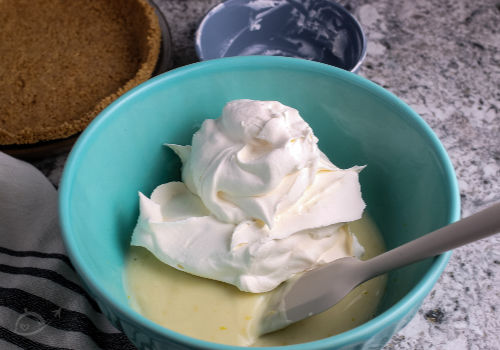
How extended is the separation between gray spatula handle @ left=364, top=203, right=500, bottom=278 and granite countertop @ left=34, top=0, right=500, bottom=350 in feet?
0.76

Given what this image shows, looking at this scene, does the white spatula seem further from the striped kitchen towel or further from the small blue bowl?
the small blue bowl

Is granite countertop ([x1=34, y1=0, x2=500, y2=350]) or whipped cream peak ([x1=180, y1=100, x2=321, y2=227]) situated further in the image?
granite countertop ([x1=34, y1=0, x2=500, y2=350])

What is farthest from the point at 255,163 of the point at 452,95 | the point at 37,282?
the point at 452,95

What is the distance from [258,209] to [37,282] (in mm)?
408

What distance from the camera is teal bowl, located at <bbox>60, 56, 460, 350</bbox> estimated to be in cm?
69

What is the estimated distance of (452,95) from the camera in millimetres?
1175

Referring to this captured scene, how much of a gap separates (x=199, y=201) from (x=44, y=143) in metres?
0.40

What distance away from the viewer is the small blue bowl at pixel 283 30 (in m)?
1.21

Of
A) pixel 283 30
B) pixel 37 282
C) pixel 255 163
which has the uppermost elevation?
pixel 255 163

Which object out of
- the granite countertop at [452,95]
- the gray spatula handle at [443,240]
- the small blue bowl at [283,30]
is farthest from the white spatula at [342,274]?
the small blue bowl at [283,30]

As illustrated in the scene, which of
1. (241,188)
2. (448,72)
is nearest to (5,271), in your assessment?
(241,188)

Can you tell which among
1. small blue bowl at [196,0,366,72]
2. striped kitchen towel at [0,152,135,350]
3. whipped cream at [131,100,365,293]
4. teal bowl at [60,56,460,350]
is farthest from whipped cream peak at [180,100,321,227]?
small blue bowl at [196,0,366,72]

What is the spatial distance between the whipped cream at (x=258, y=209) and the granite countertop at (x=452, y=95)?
0.22 meters

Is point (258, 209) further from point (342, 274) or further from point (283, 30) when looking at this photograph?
point (283, 30)
